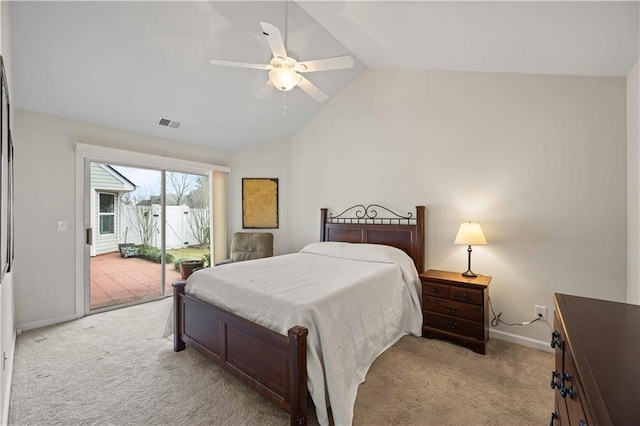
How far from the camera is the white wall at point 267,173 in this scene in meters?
4.93

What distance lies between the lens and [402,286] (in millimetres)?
2867

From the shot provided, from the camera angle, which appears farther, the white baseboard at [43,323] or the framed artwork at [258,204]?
the framed artwork at [258,204]

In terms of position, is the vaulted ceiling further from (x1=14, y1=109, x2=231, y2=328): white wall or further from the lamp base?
the lamp base

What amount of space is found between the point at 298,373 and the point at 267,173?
3.81 m

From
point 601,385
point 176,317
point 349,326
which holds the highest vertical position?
point 601,385

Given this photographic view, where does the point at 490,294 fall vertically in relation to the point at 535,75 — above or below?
below

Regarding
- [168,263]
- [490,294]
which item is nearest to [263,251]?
[168,263]

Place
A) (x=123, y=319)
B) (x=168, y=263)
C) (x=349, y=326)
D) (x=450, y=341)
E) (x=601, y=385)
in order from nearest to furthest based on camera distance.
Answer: (x=601, y=385), (x=349, y=326), (x=450, y=341), (x=123, y=319), (x=168, y=263)

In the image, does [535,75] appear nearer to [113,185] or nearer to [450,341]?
[450,341]

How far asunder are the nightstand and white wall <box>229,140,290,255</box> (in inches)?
105

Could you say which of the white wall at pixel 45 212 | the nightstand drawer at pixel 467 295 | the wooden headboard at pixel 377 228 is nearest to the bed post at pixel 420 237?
the wooden headboard at pixel 377 228

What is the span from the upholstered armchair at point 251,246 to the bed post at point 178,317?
5.83 ft

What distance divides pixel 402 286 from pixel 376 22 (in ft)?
8.33

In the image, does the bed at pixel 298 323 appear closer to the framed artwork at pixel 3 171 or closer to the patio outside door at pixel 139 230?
the framed artwork at pixel 3 171
